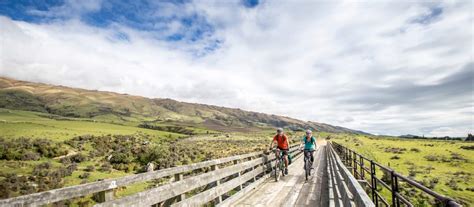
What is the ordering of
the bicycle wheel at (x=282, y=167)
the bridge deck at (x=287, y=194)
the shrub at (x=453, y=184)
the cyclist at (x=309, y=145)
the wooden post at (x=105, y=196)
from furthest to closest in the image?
1. the shrub at (x=453, y=184)
2. the bicycle wheel at (x=282, y=167)
3. the cyclist at (x=309, y=145)
4. the bridge deck at (x=287, y=194)
5. the wooden post at (x=105, y=196)

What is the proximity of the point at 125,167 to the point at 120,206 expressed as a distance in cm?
2354

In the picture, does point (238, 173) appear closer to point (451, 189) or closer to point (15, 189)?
point (15, 189)

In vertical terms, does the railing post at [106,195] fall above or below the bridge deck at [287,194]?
above

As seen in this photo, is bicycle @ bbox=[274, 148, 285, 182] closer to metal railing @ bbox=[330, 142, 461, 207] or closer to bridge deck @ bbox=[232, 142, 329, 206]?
bridge deck @ bbox=[232, 142, 329, 206]

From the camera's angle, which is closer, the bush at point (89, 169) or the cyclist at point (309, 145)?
the cyclist at point (309, 145)

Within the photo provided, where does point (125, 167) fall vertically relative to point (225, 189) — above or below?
below

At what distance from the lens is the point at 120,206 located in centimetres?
418

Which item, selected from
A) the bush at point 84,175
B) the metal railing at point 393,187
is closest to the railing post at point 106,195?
the metal railing at point 393,187

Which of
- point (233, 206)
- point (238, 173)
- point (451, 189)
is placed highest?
point (238, 173)

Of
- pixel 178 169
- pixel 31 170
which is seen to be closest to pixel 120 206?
pixel 178 169

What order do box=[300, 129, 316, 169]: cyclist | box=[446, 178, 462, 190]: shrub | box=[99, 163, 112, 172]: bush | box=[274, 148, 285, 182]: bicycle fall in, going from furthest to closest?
box=[446, 178, 462, 190]: shrub → box=[99, 163, 112, 172]: bush → box=[300, 129, 316, 169]: cyclist → box=[274, 148, 285, 182]: bicycle

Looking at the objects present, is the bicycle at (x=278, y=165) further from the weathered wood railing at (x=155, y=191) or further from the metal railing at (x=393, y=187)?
the metal railing at (x=393, y=187)

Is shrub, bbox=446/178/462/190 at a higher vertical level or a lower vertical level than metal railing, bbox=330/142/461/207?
lower

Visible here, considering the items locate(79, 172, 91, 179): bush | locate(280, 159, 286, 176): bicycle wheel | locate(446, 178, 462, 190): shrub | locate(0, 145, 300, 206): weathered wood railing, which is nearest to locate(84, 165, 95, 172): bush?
locate(79, 172, 91, 179): bush
